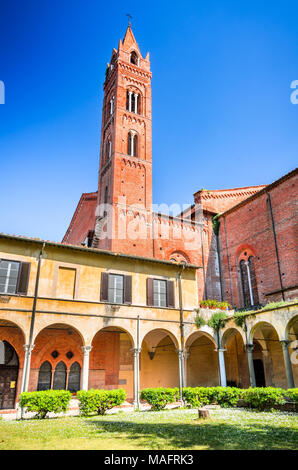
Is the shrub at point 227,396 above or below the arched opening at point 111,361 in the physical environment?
below

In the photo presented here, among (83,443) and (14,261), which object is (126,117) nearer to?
(14,261)

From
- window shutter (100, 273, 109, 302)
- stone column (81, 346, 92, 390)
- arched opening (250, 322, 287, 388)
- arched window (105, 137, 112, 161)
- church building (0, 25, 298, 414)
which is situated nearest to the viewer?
stone column (81, 346, 92, 390)

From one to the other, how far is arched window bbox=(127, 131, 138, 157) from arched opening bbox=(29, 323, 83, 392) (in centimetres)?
1722

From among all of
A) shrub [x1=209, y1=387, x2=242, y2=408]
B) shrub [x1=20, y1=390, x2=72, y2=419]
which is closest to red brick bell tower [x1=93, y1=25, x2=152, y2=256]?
shrub [x1=209, y1=387, x2=242, y2=408]

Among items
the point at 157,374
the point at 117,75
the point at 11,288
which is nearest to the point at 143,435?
the point at 11,288

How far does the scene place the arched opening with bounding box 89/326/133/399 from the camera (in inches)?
726

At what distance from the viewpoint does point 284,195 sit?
2336cm

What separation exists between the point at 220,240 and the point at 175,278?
35.9ft

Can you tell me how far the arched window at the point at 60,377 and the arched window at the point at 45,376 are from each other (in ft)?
1.07

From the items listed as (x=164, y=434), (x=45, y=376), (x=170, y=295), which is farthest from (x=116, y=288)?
(x=164, y=434)

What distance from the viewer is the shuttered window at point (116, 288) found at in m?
17.1

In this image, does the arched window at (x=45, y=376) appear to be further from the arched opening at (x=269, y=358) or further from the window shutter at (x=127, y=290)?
the arched opening at (x=269, y=358)

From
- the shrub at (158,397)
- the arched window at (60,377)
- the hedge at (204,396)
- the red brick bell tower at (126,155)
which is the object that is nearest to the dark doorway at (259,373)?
the hedge at (204,396)

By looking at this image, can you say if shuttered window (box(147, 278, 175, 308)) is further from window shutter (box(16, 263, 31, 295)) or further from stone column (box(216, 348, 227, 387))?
window shutter (box(16, 263, 31, 295))
